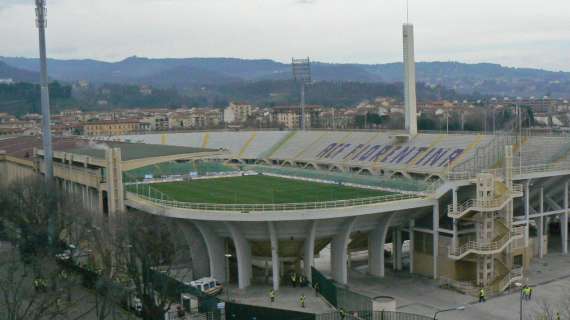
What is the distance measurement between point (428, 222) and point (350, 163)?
87.5 ft

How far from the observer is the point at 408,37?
204ft

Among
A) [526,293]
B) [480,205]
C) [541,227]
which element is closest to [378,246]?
[480,205]

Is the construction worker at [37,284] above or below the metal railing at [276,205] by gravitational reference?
below

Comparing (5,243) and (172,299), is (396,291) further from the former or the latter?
(5,243)

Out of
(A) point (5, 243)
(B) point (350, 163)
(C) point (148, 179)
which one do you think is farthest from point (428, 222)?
(A) point (5, 243)

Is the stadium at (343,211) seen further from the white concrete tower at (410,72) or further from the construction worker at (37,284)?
the white concrete tower at (410,72)

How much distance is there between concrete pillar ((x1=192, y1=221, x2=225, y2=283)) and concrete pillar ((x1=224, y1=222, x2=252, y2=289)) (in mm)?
1599

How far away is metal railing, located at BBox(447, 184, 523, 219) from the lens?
102 feet

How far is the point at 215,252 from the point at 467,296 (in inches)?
502

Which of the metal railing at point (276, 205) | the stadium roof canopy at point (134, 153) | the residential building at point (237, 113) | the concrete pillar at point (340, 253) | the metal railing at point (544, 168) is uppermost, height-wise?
the residential building at point (237, 113)

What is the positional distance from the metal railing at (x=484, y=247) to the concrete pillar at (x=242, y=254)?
34.3ft

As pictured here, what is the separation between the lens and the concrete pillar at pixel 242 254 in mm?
30703

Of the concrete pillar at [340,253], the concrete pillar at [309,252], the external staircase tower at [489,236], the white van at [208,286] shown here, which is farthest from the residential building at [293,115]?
the white van at [208,286]

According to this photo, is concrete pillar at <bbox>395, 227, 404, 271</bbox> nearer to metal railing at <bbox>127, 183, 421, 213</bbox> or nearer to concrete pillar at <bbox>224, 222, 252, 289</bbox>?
metal railing at <bbox>127, 183, 421, 213</bbox>
